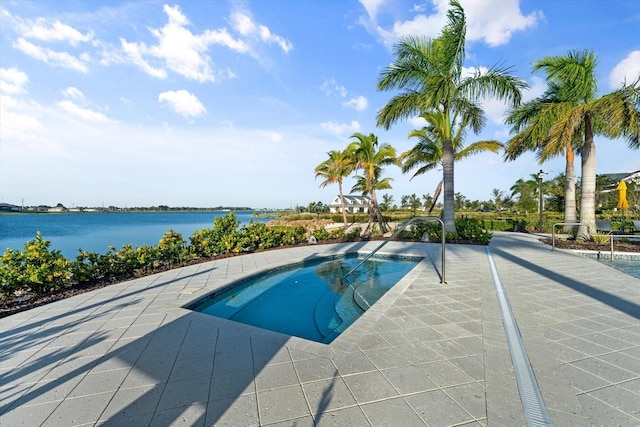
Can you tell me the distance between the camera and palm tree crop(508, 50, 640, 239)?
26.5 ft

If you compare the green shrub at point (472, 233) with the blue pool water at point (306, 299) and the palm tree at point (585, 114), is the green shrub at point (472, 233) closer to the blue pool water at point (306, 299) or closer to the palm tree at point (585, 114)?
the palm tree at point (585, 114)

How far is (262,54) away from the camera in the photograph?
32.8ft

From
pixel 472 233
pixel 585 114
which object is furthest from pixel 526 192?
pixel 472 233

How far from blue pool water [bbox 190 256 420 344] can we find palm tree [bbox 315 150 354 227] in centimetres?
1102

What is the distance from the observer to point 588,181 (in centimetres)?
938

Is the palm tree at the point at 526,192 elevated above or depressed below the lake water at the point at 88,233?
above

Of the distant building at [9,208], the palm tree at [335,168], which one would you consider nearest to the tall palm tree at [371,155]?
the palm tree at [335,168]

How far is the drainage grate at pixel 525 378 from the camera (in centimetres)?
175

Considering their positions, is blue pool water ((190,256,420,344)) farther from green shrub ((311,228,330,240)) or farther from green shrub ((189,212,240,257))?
green shrub ((311,228,330,240))

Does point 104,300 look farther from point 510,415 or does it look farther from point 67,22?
point 67,22

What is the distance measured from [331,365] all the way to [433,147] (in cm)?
1422

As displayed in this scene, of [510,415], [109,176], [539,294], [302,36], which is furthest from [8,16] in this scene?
[109,176]

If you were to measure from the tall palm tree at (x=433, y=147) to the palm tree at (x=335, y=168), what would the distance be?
342 cm

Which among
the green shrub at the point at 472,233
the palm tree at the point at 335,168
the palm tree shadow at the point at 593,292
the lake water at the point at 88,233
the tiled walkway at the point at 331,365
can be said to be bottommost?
the lake water at the point at 88,233
